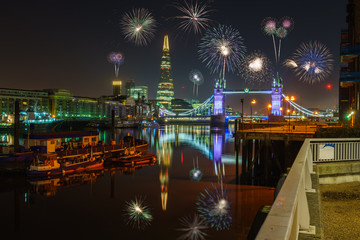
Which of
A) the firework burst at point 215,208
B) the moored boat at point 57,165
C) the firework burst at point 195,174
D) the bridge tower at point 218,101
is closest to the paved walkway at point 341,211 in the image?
the firework burst at point 215,208

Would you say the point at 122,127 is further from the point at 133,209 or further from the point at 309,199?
the point at 309,199

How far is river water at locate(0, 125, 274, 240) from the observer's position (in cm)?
1623

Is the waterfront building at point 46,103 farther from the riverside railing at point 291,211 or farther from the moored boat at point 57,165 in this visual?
the riverside railing at point 291,211

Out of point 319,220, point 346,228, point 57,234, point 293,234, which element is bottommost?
point 57,234

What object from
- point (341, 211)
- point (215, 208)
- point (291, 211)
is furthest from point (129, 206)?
point (291, 211)

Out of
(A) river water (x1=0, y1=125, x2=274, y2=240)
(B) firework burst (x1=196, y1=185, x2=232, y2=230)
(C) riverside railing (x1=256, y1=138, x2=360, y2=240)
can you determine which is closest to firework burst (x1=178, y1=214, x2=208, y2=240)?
(A) river water (x1=0, y1=125, x2=274, y2=240)

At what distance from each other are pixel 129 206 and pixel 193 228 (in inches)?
214

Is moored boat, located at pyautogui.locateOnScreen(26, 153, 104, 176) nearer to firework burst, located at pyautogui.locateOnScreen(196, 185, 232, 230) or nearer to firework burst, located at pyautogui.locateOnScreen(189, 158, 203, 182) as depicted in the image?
firework burst, located at pyautogui.locateOnScreen(189, 158, 203, 182)

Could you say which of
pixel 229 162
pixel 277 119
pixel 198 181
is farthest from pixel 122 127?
pixel 198 181

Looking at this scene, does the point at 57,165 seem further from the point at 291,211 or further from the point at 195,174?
the point at 291,211

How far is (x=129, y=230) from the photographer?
53.7ft

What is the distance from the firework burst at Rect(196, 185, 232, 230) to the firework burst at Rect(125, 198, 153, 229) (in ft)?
9.92

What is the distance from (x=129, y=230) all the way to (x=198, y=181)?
1232 cm

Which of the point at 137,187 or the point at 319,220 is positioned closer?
the point at 319,220
